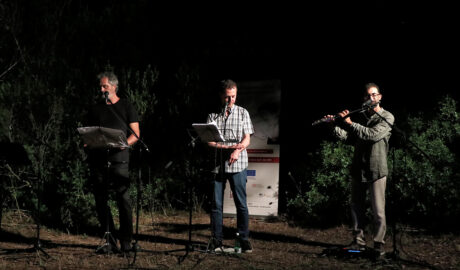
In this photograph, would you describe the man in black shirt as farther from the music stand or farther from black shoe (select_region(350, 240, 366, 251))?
black shoe (select_region(350, 240, 366, 251))

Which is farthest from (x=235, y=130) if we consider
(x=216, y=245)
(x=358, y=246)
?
(x=358, y=246)

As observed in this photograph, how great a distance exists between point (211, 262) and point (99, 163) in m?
1.65

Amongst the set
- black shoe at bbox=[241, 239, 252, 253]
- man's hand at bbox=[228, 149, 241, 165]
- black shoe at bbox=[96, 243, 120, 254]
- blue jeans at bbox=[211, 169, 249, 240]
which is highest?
man's hand at bbox=[228, 149, 241, 165]

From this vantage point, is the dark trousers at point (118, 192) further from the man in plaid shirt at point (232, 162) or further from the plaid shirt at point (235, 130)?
the plaid shirt at point (235, 130)

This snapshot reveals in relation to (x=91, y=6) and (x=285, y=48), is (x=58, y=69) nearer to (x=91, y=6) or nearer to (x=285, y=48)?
(x=91, y=6)

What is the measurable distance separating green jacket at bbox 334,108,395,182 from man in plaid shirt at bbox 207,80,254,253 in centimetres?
122

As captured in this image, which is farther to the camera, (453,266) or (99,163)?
(99,163)

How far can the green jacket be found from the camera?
4973 millimetres

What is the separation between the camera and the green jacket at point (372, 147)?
4.97 meters

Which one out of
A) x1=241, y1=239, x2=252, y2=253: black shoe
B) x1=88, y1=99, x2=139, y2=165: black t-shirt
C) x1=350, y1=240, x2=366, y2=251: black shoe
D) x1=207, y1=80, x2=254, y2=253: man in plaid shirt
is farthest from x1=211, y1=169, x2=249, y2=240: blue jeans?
x1=350, y1=240, x2=366, y2=251: black shoe

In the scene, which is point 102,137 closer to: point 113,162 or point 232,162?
point 113,162

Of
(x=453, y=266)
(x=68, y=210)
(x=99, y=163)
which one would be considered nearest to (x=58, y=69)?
(x=68, y=210)

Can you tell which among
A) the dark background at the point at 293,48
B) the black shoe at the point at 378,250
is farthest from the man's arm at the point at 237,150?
the dark background at the point at 293,48

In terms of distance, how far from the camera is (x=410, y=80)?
8.38m
